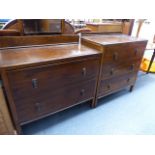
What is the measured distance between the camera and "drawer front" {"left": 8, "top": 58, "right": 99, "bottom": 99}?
3.57ft

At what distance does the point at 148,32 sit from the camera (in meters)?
3.25

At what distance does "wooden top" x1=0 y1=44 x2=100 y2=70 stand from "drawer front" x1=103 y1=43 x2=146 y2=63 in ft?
0.52

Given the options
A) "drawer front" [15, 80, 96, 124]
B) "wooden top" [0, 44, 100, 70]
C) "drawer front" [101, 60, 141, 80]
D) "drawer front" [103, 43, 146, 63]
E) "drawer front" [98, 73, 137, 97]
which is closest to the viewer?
"wooden top" [0, 44, 100, 70]

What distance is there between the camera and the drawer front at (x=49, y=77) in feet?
3.57

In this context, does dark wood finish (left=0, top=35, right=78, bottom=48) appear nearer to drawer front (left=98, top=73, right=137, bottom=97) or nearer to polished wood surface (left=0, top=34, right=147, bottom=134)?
polished wood surface (left=0, top=34, right=147, bottom=134)

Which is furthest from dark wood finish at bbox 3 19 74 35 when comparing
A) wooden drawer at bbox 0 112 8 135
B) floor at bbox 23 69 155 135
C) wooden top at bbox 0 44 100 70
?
floor at bbox 23 69 155 135

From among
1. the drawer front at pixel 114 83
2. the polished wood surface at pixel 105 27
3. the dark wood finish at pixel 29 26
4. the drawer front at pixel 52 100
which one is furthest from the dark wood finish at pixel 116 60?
the dark wood finish at pixel 29 26

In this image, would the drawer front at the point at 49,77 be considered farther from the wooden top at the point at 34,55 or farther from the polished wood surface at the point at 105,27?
the polished wood surface at the point at 105,27

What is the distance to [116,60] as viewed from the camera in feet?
5.41

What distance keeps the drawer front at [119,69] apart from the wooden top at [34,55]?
288 millimetres
